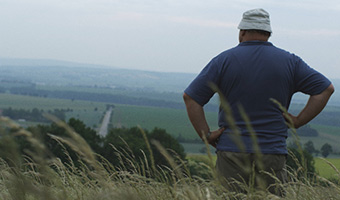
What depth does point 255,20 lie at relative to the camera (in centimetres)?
348

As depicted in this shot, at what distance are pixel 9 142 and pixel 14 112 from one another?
358ft

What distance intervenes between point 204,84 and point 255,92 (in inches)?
14.7

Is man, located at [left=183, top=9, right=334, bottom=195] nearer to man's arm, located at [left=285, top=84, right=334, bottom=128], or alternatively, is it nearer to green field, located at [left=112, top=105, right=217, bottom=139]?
man's arm, located at [left=285, top=84, right=334, bottom=128]

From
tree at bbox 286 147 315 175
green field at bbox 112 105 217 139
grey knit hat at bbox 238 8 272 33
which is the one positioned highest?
grey knit hat at bbox 238 8 272 33

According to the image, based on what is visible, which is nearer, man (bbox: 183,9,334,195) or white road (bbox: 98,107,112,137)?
man (bbox: 183,9,334,195)

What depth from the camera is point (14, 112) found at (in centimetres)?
10562

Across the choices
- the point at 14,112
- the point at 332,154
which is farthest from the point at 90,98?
the point at 332,154

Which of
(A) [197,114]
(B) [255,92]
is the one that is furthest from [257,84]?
(A) [197,114]

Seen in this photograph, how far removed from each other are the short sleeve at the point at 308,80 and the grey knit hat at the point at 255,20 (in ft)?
1.18

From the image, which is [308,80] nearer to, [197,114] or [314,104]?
[314,104]

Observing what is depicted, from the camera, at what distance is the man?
338cm

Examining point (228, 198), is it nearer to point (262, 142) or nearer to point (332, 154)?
Answer: point (262, 142)

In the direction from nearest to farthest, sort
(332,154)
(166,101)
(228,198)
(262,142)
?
1. (228,198)
2. (262,142)
3. (332,154)
4. (166,101)

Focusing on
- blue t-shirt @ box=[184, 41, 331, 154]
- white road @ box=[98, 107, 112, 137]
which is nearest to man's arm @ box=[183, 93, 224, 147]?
blue t-shirt @ box=[184, 41, 331, 154]
